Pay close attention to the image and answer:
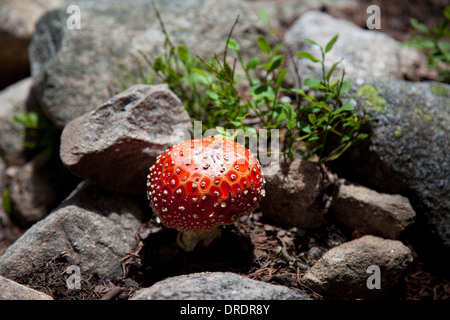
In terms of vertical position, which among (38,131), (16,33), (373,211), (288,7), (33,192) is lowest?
(33,192)

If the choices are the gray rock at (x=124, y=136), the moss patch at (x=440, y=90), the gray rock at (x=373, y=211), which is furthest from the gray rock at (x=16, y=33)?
the moss patch at (x=440, y=90)

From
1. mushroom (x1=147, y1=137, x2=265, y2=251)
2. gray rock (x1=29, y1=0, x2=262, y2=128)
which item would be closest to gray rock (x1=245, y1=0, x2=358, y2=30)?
gray rock (x1=29, y1=0, x2=262, y2=128)

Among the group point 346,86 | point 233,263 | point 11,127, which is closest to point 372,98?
point 346,86

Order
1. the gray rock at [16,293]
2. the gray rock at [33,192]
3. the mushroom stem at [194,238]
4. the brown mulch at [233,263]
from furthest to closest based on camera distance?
1. the gray rock at [33,192]
2. the mushroom stem at [194,238]
3. the brown mulch at [233,263]
4. the gray rock at [16,293]

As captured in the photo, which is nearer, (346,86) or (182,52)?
(346,86)

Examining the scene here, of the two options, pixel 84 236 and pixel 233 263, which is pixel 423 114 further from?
pixel 84 236

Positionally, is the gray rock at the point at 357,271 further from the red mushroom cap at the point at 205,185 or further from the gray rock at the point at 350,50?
the gray rock at the point at 350,50
